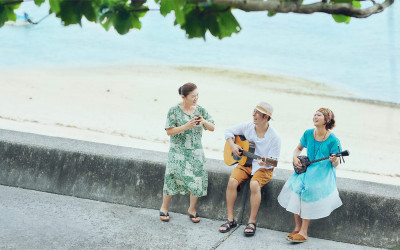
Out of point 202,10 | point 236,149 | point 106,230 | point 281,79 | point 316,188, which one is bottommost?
point 106,230

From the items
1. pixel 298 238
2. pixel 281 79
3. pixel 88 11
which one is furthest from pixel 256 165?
pixel 281 79

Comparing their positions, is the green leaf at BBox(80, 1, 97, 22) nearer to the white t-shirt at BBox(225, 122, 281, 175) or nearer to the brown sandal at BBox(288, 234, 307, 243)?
the white t-shirt at BBox(225, 122, 281, 175)

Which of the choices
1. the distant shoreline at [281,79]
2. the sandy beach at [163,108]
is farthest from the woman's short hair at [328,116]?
the distant shoreline at [281,79]

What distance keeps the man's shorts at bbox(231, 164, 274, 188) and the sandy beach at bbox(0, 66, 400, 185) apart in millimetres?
5291

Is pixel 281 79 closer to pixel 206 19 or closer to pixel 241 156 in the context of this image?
pixel 241 156

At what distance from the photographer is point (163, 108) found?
820 inches

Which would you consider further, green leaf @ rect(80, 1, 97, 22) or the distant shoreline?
the distant shoreline

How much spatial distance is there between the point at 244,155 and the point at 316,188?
0.75 m

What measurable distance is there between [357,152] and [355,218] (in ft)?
34.3

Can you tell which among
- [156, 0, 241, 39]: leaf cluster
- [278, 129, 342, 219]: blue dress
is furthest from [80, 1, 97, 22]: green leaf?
[278, 129, 342, 219]: blue dress

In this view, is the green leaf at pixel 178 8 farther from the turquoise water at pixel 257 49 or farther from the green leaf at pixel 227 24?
the turquoise water at pixel 257 49

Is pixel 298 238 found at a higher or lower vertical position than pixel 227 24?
lower

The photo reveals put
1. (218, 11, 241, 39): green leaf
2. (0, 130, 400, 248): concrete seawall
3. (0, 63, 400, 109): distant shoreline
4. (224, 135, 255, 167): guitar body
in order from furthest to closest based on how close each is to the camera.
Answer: (0, 63, 400, 109): distant shoreline < (224, 135, 255, 167): guitar body < (0, 130, 400, 248): concrete seawall < (218, 11, 241, 39): green leaf

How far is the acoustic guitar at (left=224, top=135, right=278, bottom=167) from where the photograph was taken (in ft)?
17.1
